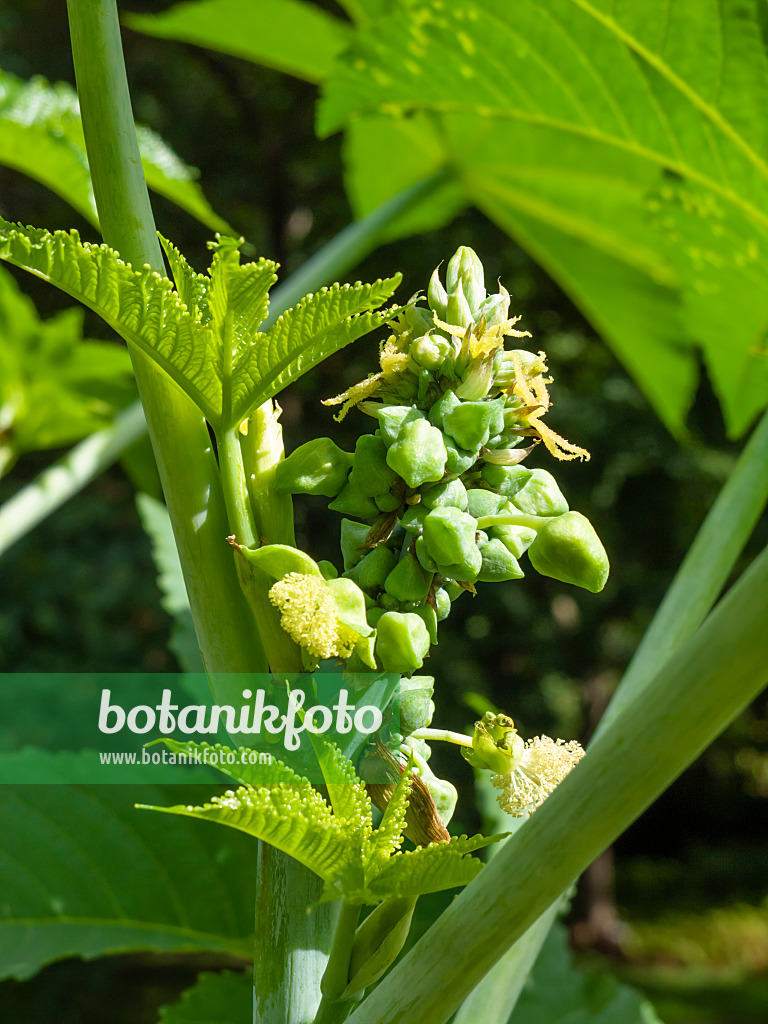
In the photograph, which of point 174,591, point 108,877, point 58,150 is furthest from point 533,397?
point 58,150

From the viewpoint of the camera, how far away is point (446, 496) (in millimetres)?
397

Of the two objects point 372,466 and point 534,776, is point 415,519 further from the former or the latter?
point 534,776

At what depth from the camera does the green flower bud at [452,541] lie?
1.24ft

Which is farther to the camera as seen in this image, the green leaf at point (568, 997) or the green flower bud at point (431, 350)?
the green leaf at point (568, 997)

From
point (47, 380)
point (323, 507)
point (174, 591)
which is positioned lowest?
point (174, 591)

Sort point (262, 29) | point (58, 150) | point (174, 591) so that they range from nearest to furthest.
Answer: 1. point (174, 591)
2. point (58, 150)
3. point (262, 29)

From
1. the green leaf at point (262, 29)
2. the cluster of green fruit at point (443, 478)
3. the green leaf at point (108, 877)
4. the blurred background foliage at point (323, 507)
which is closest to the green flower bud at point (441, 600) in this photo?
the cluster of green fruit at point (443, 478)

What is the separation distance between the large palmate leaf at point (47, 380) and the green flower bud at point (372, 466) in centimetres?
109

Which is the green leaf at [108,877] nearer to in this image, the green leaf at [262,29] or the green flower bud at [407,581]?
the green flower bud at [407,581]

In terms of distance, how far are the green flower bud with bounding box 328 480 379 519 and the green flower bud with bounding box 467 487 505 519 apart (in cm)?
4

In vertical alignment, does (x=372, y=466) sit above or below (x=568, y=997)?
above

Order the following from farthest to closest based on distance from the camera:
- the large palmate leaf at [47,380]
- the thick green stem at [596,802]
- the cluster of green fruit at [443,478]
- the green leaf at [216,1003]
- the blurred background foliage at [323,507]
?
the blurred background foliage at [323,507] → the large palmate leaf at [47,380] → the green leaf at [216,1003] → the cluster of green fruit at [443,478] → the thick green stem at [596,802]

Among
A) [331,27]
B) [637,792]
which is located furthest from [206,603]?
[331,27]

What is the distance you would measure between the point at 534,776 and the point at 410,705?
0.08 m
